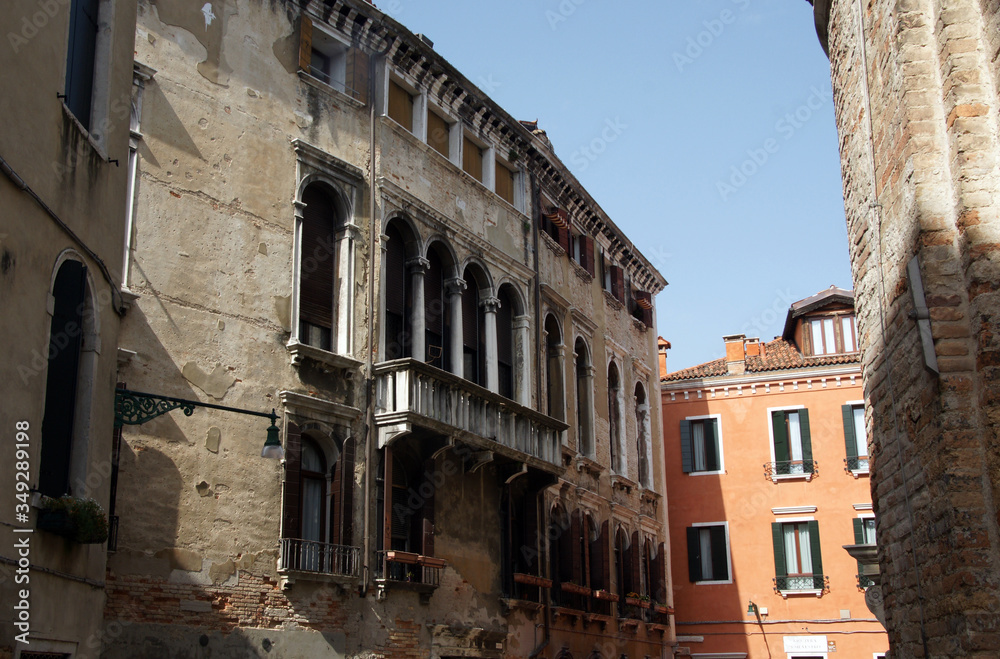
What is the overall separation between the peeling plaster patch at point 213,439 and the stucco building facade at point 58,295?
3.60 m

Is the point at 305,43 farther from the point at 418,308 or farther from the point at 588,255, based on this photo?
the point at 588,255

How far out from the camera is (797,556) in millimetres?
28906

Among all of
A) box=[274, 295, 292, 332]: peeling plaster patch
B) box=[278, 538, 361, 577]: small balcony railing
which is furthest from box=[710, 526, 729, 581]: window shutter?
box=[274, 295, 292, 332]: peeling plaster patch

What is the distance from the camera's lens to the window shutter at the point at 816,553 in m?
28.3

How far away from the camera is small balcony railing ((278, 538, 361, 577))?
538 inches

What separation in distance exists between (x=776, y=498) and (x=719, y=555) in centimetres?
215

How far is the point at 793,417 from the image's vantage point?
29.9 m

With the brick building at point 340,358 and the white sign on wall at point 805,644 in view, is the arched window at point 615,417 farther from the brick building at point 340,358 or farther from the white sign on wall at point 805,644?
the white sign on wall at point 805,644

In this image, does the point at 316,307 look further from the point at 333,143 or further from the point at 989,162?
the point at 989,162

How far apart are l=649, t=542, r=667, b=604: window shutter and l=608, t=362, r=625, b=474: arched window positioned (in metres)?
3.09

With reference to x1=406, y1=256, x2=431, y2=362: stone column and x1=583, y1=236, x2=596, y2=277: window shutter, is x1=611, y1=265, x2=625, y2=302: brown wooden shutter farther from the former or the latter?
x1=406, y1=256, x2=431, y2=362: stone column

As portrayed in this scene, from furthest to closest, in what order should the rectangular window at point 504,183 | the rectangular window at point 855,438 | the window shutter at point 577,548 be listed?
the rectangular window at point 855,438 < the window shutter at point 577,548 < the rectangular window at point 504,183

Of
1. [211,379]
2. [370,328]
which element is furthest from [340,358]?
[211,379]

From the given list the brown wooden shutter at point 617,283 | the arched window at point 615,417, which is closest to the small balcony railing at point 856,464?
the arched window at point 615,417
